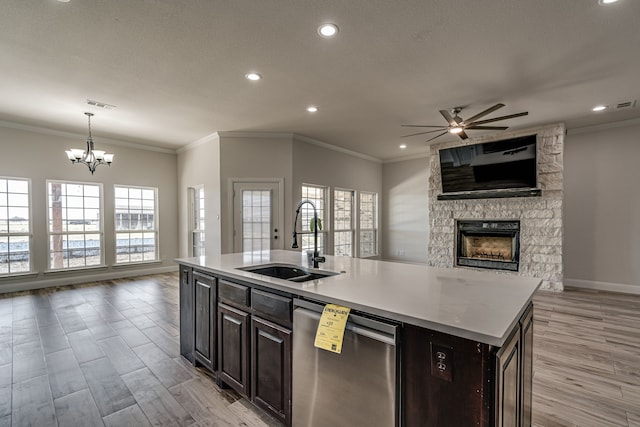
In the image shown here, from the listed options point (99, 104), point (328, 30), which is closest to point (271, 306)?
point (328, 30)

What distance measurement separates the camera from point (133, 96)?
12.5 feet

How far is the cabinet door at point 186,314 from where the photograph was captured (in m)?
2.56

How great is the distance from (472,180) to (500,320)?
5073mm

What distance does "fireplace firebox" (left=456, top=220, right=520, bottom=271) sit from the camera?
5324 millimetres

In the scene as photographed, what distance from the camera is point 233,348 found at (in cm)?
209

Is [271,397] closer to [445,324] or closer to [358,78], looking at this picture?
[445,324]

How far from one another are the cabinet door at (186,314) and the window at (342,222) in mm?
4339

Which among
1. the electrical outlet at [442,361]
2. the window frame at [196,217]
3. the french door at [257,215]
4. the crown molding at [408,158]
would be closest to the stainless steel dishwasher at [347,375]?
the electrical outlet at [442,361]

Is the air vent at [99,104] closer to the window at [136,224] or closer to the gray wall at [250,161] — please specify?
the gray wall at [250,161]

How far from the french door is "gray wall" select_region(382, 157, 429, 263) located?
353 cm

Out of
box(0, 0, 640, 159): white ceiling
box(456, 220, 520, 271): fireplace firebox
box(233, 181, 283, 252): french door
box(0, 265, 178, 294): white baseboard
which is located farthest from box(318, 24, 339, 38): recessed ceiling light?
box(0, 265, 178, 294): white baseboard

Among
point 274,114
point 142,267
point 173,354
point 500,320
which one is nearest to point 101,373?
point 173,354

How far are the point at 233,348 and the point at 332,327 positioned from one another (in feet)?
3.37

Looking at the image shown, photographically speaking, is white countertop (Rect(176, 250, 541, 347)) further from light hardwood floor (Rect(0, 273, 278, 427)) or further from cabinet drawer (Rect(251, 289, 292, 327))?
light hardwood floor (Rect(0, 273, 278, 427))
